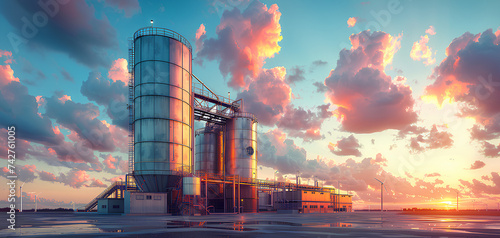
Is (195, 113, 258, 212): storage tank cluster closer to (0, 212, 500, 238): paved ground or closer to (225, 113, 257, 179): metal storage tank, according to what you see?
(225, 113, 257, 179): metal storage tank

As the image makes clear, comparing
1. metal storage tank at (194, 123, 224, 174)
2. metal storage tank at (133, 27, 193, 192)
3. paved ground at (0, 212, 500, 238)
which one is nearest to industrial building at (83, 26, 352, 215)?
metal storage tank at (133, 27, 193, 192)

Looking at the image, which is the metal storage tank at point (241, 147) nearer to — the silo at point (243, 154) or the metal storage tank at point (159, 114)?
the silo at point (243, 154)

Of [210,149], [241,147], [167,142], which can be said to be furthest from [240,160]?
[167,142]

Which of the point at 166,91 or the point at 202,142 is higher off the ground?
the point at 166,91

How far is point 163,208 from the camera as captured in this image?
178ft

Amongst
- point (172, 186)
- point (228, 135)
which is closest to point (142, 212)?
point (172, 186)

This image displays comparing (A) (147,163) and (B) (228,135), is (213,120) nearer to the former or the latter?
(B) (228,135)

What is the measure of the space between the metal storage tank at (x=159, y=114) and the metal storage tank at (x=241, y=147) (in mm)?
16209

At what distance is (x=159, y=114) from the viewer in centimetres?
5844

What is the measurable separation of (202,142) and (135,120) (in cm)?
2866

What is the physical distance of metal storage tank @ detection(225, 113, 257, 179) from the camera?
76.4m

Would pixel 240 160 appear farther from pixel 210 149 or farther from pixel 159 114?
pixel 159 114

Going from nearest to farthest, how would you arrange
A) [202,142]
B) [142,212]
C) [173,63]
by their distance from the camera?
[142,212] → [173,63] → [202,142]

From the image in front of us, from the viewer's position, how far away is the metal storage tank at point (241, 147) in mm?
76431
